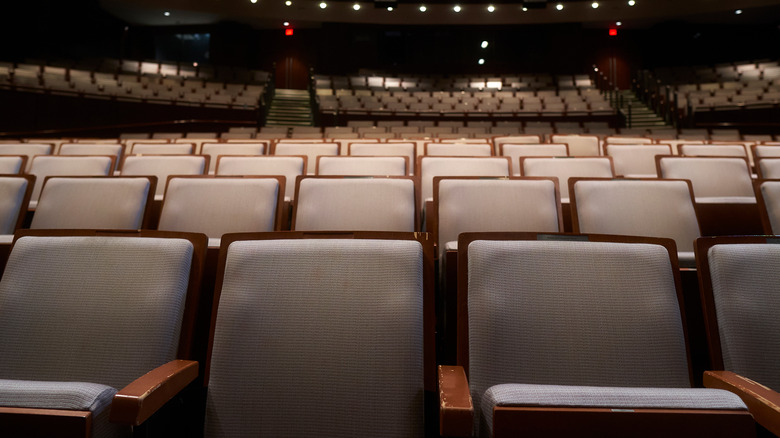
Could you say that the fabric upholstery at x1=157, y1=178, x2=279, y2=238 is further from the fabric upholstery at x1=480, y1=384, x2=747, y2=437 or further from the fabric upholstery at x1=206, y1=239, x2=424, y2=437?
the fabric upholstery at x1=480, y1=384, x2=747, y2=437

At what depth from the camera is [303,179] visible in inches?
25.2

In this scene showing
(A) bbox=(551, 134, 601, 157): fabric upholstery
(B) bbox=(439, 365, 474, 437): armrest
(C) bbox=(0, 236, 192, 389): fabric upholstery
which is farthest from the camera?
(A) bbox=(551, 134, 601, 157): fabric upholstery

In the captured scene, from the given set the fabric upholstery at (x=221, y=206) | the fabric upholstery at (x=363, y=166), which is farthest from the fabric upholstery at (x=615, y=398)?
the fabric upholstery at (x=363, y=166)

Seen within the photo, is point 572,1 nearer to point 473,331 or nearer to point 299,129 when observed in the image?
point 299,129

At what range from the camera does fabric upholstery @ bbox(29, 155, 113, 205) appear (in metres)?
0.90

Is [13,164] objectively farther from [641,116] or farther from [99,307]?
[641,116]

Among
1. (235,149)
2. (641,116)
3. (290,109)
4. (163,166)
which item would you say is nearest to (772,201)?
(163,166)

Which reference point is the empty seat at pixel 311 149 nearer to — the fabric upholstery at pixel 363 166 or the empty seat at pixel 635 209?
the fabric upholstery at pixel 363 166

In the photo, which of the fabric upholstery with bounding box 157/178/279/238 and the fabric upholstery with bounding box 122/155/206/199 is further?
the fabric upholstery with bounding box 122/155/206/199

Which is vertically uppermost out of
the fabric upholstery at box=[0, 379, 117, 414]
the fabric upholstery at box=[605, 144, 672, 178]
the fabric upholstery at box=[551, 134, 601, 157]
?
the fabric upholstery at box=[551, 134, 601, 157]

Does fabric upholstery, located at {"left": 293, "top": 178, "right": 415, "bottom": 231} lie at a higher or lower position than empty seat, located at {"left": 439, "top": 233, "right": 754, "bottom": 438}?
higher

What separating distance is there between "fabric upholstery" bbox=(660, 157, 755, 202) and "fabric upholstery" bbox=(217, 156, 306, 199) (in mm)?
713

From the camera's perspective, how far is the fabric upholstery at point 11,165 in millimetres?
911

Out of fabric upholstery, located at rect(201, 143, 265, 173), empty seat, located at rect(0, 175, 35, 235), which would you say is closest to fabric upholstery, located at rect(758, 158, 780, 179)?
fabric upholstery, located at rect(201, 143, 265, 173)
